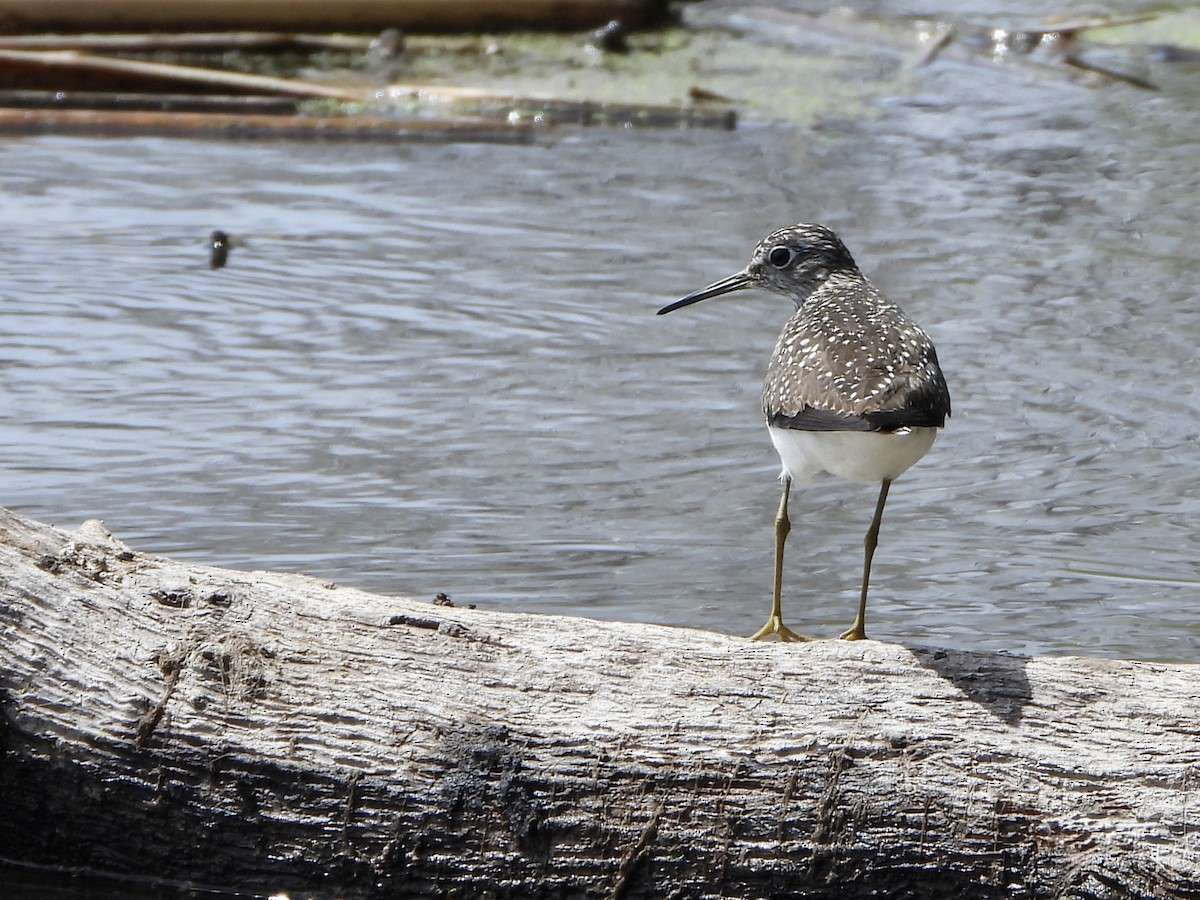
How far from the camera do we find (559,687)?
12.6ft

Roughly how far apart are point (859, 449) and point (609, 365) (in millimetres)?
3798

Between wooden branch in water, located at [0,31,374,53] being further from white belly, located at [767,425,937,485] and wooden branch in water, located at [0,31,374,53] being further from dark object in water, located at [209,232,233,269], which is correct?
white belly, located at [767,425,937,485]

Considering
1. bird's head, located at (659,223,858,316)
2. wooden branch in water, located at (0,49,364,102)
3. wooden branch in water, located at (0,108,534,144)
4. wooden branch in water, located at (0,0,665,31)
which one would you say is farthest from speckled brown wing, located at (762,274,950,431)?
wooden branch in water, located at (0,0,665,31)

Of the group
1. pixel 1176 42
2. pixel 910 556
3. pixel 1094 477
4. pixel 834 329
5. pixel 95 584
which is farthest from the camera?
pixel 1176 42

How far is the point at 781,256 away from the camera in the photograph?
19.6 feet

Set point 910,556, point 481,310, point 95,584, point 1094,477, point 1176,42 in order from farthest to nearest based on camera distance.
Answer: point 1176,42 < point 481,310 < point 1094,477 < point 910,556 < point 95,584

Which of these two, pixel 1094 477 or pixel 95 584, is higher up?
pixel 95 584

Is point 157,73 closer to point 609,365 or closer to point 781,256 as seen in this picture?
point 609,365

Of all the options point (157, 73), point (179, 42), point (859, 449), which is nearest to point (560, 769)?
point (859, 449)

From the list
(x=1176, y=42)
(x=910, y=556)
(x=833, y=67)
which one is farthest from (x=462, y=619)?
(x=1176, y=42)

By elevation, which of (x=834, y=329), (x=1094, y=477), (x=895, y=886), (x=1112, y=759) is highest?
(x=834, y=329)

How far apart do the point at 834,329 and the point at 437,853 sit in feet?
6.66

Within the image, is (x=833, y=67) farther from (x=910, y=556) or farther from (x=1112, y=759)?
(x=1112, y=759)

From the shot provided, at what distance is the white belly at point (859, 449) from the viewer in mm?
4301
